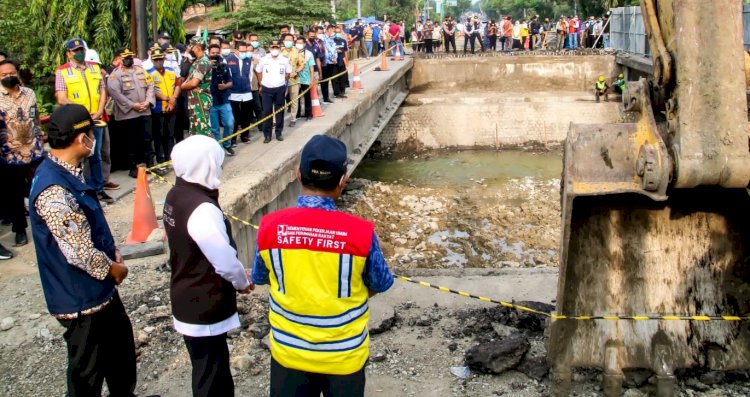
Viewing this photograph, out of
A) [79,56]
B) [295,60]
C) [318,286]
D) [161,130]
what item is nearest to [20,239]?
[79,56]

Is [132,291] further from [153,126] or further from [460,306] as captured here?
[153,126]

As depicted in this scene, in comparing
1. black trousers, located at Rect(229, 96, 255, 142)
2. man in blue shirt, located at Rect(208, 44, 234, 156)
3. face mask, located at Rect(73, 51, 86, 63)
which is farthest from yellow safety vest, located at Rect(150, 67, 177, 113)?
black trousers, located at Rect(229, 96, 255, 142)

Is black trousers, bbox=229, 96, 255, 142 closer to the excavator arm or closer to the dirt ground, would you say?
the dirt ground

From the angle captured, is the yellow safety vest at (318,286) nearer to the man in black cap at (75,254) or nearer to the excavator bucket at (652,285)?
the man in black cap at (75,254)

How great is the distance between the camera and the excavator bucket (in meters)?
3.99

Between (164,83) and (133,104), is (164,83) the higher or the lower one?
the higher one

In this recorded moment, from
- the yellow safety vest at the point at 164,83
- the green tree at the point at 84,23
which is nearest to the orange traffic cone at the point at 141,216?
the yellow safety vest at the point at 164,83

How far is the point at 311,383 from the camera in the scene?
9.27 feet

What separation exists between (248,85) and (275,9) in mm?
18098

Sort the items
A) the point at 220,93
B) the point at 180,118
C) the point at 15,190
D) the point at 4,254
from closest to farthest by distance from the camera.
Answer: the point at 4,254 → the point at 15,190 → the point at 220,93 → the point at 180,118

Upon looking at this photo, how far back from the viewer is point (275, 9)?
90.5 feet

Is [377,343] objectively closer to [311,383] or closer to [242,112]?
[311,383]

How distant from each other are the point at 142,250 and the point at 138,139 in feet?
8.83

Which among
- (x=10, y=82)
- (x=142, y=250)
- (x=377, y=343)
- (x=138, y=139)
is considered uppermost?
(x=10, y=82)
